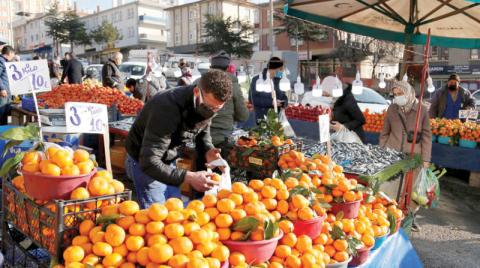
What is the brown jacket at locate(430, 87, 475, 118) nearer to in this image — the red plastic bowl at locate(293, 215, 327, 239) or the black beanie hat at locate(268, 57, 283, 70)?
the black beanie hat at locate(268, 57, 283, 70)

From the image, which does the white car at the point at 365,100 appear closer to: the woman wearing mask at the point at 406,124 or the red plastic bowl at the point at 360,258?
the woman wearing mask at the point at 406,124

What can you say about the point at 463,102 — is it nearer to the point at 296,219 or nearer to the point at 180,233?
the point at 296,219

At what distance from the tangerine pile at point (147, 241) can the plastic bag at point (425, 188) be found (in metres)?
3.50

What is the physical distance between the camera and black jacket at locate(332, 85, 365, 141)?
18.7 ft

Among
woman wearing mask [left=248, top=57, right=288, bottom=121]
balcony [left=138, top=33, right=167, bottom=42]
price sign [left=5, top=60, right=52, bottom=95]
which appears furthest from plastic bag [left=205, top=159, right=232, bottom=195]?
balcony [left=138, top=33, right=167, bottom=42]

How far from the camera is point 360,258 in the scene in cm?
275

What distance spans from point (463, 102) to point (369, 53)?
1030 inches

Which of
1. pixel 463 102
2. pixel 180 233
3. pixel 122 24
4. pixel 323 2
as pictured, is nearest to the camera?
pixel 180 233

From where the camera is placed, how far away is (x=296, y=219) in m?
2.42

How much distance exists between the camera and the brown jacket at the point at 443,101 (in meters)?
8.05

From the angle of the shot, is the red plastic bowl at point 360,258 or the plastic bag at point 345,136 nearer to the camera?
the red plastic bowl at point 360,258

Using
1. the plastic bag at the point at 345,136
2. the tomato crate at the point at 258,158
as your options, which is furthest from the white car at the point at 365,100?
the tomato crate at the point at 258,158

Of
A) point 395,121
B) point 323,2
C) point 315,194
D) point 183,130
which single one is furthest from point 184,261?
point 323,2

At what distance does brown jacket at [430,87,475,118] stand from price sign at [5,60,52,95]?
23.8 feet
